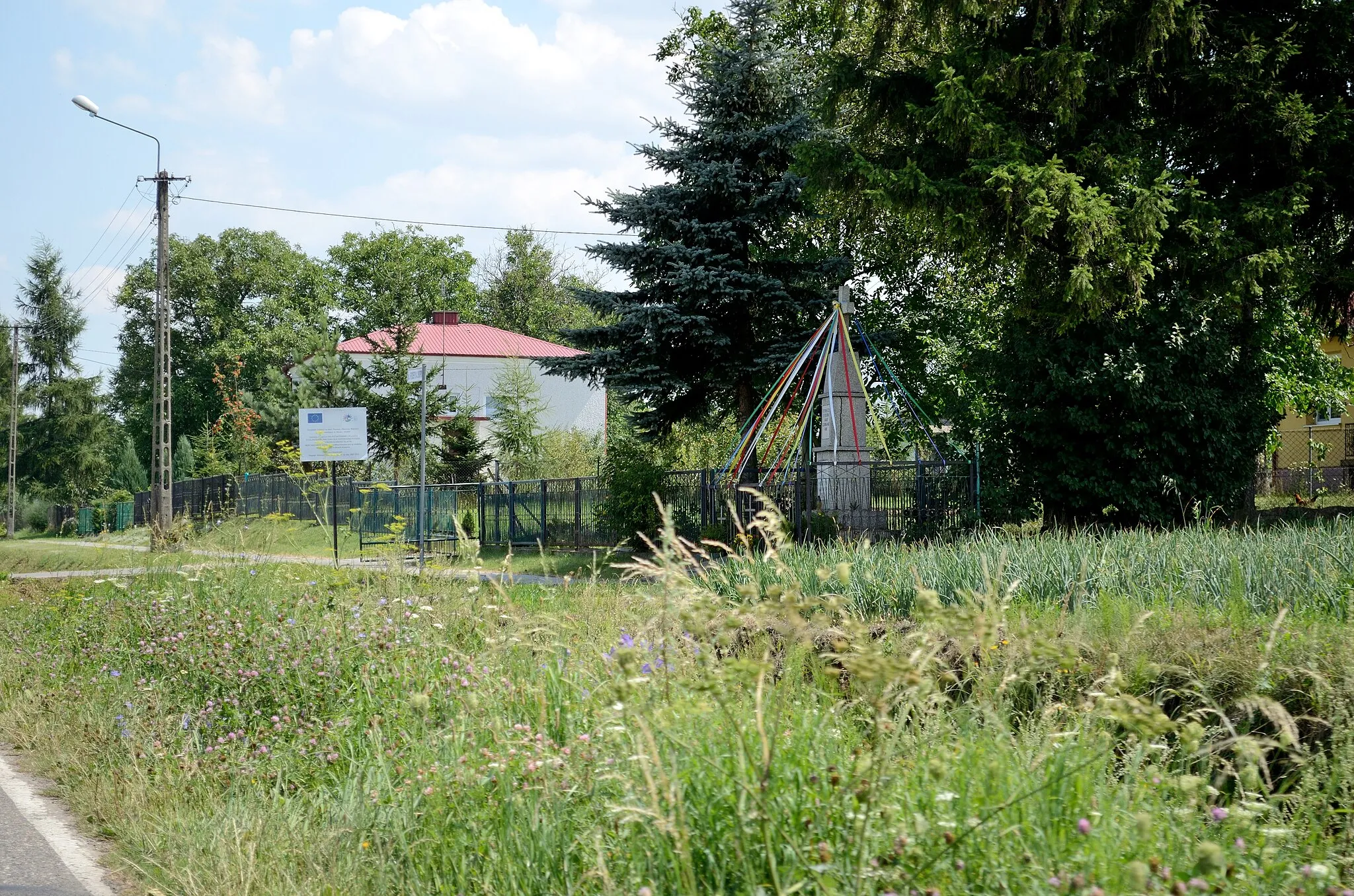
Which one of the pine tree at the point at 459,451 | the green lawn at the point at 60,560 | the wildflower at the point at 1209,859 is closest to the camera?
the wildflower at the point at 1209,859

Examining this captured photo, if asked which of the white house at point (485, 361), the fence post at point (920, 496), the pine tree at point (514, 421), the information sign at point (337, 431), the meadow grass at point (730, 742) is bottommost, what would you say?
the meadow grass at point (730, 742)

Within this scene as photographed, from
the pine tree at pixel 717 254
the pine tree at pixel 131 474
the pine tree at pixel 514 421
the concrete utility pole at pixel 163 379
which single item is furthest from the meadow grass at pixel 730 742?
the pine tree at pixel 131 474

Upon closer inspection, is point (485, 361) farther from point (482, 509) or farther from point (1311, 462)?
point (1311, 462)

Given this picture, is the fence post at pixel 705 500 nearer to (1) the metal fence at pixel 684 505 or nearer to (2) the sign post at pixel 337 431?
(1) the metal fence at pixel 684 505

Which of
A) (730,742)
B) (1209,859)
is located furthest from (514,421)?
(1209,859)

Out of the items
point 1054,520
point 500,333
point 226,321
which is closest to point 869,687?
point 1054,520

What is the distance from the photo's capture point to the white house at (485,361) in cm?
5656

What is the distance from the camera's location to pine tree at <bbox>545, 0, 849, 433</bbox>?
21.1 metres

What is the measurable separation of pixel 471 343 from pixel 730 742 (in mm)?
56668

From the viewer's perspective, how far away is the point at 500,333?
61188 mm

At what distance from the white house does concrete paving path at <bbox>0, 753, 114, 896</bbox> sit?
4952 cm

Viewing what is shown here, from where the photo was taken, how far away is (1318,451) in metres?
29.0

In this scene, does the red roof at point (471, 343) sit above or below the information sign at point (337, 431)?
above

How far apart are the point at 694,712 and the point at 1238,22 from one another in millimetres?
15990
